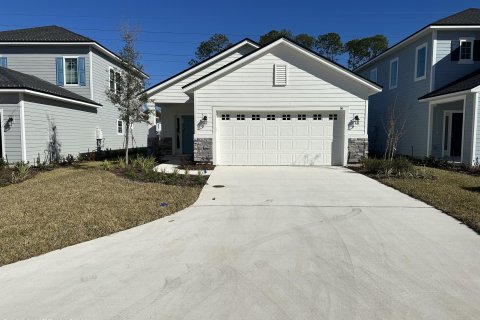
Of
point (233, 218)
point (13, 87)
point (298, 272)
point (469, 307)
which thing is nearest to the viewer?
point (469, 307)

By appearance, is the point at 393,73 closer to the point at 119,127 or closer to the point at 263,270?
the point at 119,127

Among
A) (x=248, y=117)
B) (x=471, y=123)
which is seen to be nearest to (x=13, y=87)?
(x=248, y=117)

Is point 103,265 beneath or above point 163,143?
beneath

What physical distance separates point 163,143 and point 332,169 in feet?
30.9

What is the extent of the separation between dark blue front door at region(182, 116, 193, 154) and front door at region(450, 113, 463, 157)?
44.0 ft

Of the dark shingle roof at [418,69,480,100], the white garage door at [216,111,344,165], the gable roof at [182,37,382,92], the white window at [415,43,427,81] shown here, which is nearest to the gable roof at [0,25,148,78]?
the gable roof at [182,37,382,92]

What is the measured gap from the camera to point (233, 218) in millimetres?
6250

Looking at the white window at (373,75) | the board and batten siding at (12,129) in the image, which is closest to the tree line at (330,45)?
the white window at (373,75)

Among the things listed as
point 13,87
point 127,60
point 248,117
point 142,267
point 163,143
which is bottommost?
point 142,267

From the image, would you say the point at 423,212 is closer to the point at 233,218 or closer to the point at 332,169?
the point at 233,218

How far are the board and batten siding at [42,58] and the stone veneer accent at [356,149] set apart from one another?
1404 cm

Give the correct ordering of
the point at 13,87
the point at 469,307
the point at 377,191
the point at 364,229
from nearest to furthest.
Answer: the point at 469,307 → the point at 364,229 → the point at 377,191 → the point at 13,87

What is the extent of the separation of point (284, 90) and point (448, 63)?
797cm

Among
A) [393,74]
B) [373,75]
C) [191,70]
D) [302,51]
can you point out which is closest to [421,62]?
[393,74]
